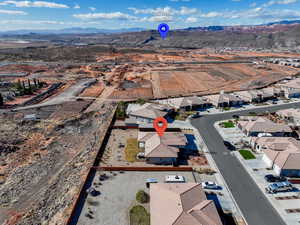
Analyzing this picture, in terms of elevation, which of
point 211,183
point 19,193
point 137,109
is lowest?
point 19,193

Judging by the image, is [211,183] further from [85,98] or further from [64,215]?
[85,98]

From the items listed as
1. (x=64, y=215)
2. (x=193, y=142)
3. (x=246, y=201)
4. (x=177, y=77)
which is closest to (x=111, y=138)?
(x=193, y=142)

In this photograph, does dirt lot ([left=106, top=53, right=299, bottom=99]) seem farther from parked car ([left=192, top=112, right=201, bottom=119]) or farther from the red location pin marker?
the red location pin marker

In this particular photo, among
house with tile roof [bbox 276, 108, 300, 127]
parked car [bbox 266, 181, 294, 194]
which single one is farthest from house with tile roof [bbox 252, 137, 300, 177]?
house with tile roof [bbox 276, 108, 300, 127]

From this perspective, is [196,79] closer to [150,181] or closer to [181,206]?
[150,181]

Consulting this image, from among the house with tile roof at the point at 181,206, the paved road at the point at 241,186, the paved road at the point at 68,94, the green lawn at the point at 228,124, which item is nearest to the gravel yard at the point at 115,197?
the house with tile roof at the point at 181,206

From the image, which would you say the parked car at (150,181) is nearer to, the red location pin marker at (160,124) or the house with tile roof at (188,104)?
the red location pin marker at (160,124)
